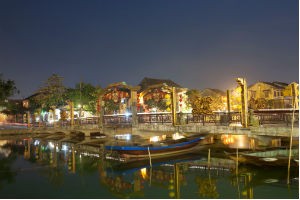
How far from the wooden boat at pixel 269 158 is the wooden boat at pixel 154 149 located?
212 inches

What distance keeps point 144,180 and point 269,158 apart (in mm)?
7097

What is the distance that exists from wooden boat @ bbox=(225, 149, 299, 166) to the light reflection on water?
1.85 ft

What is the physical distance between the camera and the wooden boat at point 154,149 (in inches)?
764

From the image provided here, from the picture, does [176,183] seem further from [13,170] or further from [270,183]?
[13,170]

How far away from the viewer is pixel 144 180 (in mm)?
15844

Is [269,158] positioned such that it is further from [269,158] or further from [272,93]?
[272,93]

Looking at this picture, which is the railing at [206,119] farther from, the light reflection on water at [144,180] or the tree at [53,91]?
the tree at [53,91]

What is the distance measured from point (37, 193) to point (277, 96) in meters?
39.8

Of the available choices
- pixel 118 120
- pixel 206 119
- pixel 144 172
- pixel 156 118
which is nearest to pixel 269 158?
pixel 144 172

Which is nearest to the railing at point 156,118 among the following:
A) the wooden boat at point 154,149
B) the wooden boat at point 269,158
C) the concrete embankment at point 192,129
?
the concrete embankment at point 192,129

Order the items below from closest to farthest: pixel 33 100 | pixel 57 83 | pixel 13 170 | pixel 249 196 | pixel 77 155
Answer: pixel 249 196 → pixel 13 170 → pixel 77 155 → pixel 57 83 → pixel 33 100

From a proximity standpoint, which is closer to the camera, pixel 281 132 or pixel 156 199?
pixel 156 199

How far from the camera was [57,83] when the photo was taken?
48.5 meters

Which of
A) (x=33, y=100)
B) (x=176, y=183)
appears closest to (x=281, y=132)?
(x=176, y=183)
